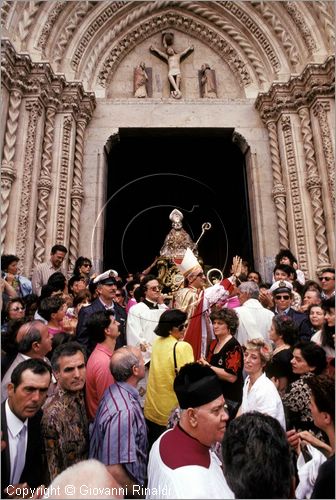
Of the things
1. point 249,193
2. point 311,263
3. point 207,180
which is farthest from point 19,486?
point 207,180

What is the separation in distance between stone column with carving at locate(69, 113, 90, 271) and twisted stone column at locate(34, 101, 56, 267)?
65cm

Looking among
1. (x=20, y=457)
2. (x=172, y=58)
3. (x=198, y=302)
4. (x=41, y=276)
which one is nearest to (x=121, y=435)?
(x=20, y=457)

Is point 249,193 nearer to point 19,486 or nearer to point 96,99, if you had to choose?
point 96,99

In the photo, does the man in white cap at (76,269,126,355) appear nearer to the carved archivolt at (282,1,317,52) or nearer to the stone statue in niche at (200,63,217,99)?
the stone statue in niche at (200,63,217,99)

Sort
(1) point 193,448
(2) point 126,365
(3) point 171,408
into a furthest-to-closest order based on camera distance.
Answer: (3) point 171,408 → (2) point 126,365 → (1) point 193,448

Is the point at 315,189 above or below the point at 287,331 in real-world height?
above

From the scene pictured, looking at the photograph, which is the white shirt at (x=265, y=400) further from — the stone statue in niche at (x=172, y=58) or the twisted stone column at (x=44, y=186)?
the stone statue in niche at (x=172, y=58)

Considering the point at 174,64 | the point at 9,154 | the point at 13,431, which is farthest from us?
the point at 174,64

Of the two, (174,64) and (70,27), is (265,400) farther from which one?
(70,27)

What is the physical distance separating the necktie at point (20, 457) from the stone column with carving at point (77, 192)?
7.30 m

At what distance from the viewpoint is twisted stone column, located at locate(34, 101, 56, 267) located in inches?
370

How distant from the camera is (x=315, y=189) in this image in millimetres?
9977

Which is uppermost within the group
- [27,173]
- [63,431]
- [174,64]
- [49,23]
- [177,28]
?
[177,28]

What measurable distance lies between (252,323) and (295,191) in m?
6.58
